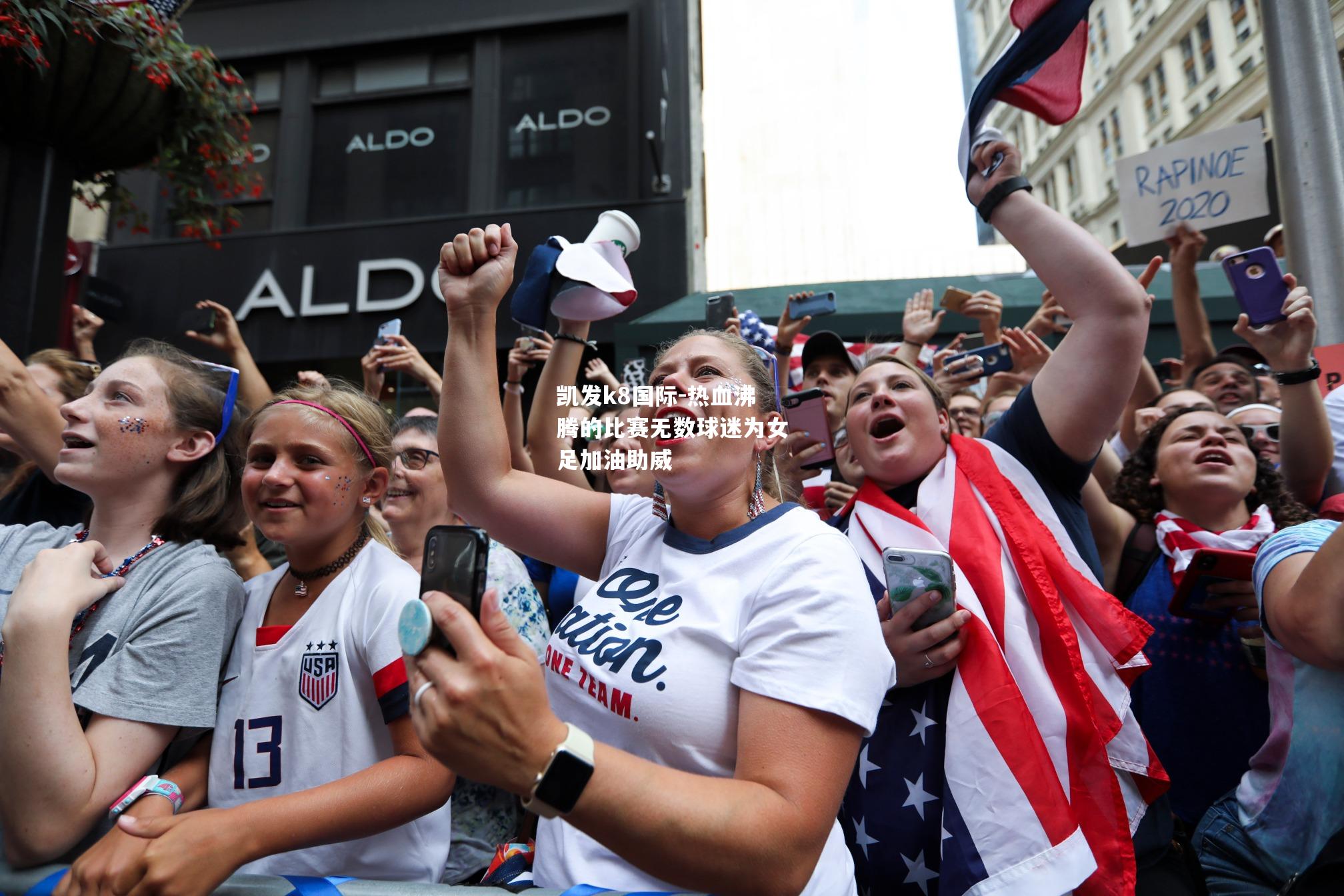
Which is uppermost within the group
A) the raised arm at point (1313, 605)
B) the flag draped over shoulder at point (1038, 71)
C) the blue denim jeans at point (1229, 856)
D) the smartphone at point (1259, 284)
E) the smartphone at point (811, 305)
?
the flag draped over shoulder at point (1038, 71)

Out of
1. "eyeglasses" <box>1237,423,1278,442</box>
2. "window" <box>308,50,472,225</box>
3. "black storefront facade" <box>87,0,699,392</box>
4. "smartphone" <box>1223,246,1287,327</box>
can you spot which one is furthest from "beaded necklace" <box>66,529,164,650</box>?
"window" <box>308,50,472,225</box>

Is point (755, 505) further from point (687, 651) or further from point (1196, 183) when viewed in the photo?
point (1196, 183)

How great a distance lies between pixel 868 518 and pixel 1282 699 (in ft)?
3.19

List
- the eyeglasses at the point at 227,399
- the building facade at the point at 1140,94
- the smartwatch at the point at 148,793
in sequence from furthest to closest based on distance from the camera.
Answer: the building facade at the point at 1140,94, the eyeglasses at the point at 227,399, the smartwatch at the point at 148,793

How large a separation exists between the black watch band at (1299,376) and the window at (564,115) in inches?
292

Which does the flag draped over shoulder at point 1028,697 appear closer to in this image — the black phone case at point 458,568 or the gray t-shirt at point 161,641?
the black phone case at point 458,568

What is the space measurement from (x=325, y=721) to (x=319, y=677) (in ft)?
0.29

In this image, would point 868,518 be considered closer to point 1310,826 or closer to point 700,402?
point 700,402

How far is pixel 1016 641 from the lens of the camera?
1784 millimetres

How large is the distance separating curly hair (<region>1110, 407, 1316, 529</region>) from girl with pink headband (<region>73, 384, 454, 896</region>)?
227 cm

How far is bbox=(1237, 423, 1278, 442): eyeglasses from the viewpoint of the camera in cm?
302

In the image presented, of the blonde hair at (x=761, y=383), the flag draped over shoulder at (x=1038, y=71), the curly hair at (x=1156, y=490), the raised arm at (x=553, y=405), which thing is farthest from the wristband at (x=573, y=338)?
the curly hair at (x=1156, y=490)

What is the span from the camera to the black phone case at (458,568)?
94cm

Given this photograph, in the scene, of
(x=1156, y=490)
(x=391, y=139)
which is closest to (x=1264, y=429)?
(x=1156, y=490)
